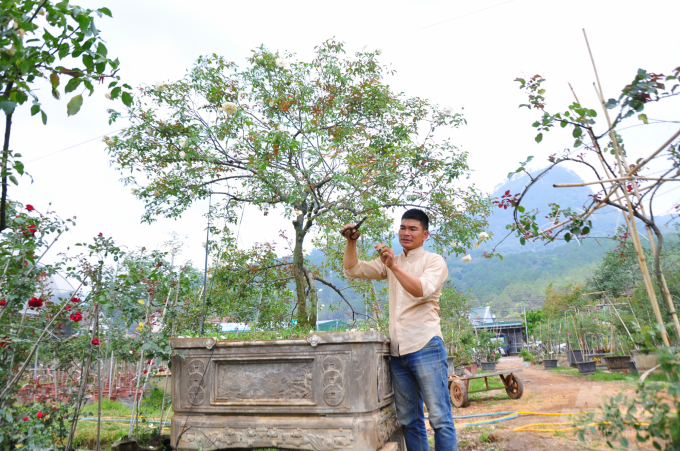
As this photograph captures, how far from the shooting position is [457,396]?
6.04 m

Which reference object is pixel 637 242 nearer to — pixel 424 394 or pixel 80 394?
pixel 424 394

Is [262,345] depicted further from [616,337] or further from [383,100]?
[616,337]

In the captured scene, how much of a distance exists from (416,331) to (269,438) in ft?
3.71

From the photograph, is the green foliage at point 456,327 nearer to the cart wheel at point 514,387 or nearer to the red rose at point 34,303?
the cart wheel at point 514,387

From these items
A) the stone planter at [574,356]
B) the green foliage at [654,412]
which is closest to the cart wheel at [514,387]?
the green foliage at [654,412]

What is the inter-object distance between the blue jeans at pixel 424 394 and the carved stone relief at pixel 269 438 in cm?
38

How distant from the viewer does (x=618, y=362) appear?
9.45m

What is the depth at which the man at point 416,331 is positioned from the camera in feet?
7.54

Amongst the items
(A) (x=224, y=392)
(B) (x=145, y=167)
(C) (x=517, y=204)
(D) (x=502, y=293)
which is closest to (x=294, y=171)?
(B) (x=145, y=167)

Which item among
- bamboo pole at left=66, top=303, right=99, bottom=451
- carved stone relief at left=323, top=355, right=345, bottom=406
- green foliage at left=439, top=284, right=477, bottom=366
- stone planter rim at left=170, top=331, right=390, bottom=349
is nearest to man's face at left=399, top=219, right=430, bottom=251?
stone planter rim at left=170, top=331, right=390, bottom=349

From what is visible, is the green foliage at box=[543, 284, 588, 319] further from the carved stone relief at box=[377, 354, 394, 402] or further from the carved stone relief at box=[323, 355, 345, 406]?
the carved stone relief at box=[323, 355, 345, 406]

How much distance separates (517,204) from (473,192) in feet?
9.58

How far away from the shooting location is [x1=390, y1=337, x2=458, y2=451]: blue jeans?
229cm

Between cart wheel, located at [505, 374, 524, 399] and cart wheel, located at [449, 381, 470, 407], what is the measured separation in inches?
35.2
